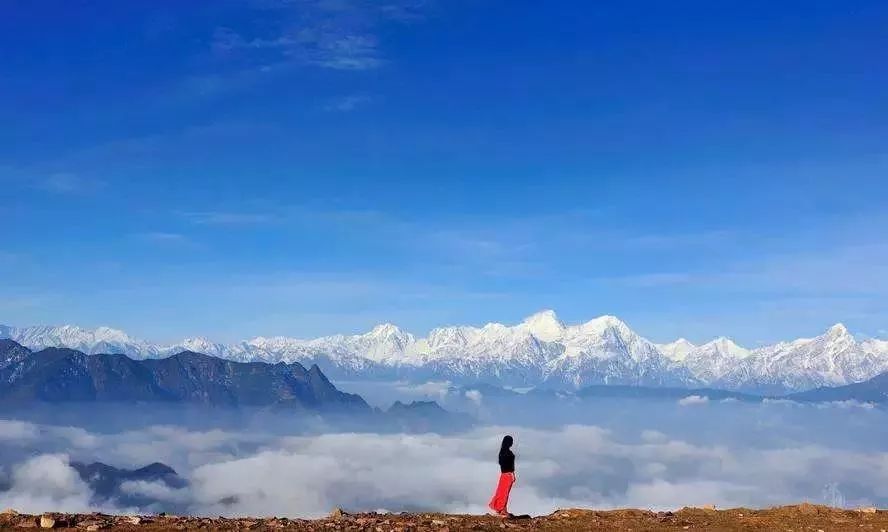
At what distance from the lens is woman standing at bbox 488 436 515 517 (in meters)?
30.2

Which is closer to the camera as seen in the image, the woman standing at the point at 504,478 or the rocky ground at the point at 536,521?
the rocky ground at the point at 536,521

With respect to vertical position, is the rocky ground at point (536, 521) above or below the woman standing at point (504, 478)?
below

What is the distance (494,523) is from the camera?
2861cm

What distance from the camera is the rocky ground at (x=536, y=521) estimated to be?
2670 centimetres

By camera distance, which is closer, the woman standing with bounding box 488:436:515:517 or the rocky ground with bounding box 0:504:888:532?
the rocky ground with bounding box 0:504:888:532

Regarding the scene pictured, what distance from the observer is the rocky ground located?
87.6 ft

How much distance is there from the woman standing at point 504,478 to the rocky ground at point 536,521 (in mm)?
737

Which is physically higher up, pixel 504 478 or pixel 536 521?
pixel 504 478

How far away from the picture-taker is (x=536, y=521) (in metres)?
29.6

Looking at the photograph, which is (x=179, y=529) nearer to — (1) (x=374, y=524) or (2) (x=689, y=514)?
(1) (x=374, y=524)

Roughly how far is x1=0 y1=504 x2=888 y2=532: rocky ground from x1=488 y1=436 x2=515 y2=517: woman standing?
0.74 metres

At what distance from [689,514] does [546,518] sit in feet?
25.4

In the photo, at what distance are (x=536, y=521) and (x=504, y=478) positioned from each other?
2142 mm

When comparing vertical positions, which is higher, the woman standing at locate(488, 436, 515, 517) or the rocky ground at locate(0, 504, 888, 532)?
the woman standing at locate(488, 436, 515, 517)
